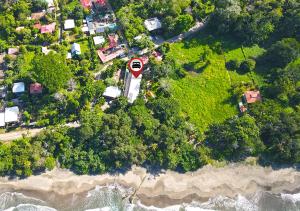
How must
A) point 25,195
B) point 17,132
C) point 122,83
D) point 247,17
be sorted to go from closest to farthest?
point 25,195
point 17,132
point 122,83
point 247,17

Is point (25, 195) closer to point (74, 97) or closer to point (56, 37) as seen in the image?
point (74, 97)

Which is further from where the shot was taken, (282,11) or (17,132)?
(282,11)

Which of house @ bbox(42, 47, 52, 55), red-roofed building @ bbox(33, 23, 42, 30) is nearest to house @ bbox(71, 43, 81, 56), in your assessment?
house @ bbox(42, 47, 52, 55)

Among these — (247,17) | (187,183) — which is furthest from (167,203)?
(247,17)

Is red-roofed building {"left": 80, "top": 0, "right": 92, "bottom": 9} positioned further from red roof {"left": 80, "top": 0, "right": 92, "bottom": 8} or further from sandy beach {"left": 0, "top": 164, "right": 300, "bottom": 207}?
sandy beach {"left": 0, "top": 164, "right": 300, "bottom": 207}

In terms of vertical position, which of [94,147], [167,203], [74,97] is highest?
[74,97]

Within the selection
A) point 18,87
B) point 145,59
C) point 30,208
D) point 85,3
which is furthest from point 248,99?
point 30,208
